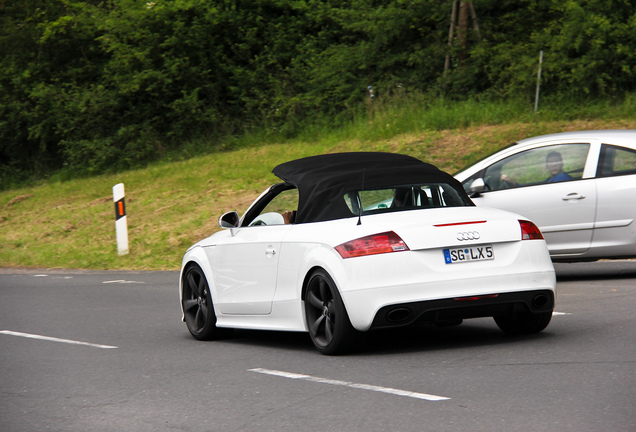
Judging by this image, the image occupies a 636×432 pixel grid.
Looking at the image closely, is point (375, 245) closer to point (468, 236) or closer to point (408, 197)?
point (468, 236)

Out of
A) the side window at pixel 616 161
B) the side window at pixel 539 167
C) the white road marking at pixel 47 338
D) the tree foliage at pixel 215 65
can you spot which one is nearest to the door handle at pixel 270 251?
the white road marking at pixel 47 338

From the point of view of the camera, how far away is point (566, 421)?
4766 mm

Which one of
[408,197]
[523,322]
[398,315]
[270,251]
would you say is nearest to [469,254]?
[398,315]

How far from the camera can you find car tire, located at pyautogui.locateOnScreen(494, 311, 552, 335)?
739 centimetres

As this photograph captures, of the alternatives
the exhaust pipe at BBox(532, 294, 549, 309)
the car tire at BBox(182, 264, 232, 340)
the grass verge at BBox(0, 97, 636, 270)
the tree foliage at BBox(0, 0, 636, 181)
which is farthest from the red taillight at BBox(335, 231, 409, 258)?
the tree foliage at BBox(0, 0, 636, 181)

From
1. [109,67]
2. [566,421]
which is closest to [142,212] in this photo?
[109,67]

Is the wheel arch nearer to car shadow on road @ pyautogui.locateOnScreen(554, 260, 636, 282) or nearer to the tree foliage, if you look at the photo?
car shadow on road @ pyautogui.locateOnScreen(554, 260, 636, 282)

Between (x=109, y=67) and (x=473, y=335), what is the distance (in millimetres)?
27786

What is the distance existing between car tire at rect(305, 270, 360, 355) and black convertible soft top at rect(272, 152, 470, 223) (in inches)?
22.5

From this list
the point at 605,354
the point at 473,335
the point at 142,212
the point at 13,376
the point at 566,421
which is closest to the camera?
the point at 566,421

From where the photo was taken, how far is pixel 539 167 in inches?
447

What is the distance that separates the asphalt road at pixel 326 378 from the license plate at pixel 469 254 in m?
0.70

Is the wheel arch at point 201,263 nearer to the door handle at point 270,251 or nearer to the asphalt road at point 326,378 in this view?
the asphalt road at point 326,378

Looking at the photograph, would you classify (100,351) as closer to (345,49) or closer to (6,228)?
(6,228)
